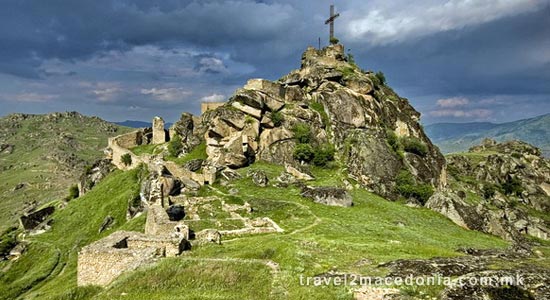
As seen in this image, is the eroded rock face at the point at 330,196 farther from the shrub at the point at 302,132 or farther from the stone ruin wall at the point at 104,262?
the stone ruin wall at the point at 104,262

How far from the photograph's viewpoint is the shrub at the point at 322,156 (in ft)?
203

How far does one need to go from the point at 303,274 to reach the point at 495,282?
7763mm

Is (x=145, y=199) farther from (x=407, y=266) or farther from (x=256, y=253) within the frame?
(x=407, y=266)

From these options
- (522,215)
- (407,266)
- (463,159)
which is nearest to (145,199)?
(407,266)

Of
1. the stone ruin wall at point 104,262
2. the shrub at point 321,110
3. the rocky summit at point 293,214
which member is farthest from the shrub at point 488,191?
the stone ruin wall at point 104,262

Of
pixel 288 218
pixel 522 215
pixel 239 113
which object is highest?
pixel 239 113

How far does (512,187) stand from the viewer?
95.4 m

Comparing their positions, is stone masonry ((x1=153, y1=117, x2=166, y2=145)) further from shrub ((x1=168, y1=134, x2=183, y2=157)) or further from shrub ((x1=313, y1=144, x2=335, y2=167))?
shrub ((x1=313, y1=144, x2=335, y2=167))

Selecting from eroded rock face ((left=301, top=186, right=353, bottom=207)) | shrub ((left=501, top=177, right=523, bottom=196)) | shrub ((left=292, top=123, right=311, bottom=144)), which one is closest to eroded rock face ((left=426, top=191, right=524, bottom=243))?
eroded rock face ((left=301, top=186, right=353, bottom=207))

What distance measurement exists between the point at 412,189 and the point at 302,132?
20.9 meters

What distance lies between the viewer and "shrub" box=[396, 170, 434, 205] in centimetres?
5559

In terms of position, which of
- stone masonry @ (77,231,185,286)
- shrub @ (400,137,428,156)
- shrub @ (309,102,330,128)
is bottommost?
stone masonry @ (77,231,185,286)

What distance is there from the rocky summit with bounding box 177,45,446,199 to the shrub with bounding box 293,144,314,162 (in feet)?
0.55

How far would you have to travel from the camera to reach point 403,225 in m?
39.9
